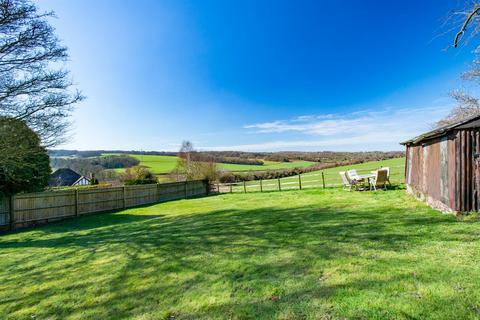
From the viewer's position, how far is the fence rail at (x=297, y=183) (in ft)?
56.1

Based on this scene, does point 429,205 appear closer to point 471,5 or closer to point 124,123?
point 471,5

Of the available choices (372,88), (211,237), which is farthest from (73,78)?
(372,88)

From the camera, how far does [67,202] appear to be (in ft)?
41.8

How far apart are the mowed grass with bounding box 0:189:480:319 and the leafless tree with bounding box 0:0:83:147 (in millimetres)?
3650

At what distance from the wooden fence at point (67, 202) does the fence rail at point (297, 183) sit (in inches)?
277

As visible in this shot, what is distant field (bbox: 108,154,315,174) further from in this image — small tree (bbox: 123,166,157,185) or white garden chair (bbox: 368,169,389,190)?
white garden chair (bbox: 368,169,389,190)

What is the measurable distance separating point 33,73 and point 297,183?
609 inches

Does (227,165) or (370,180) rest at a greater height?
(227,165)

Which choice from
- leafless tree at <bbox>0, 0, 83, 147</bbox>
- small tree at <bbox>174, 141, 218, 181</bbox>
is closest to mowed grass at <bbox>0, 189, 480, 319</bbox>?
leafless tree at <bbox>0, 0, 83, 147</bbox>

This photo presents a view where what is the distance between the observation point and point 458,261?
3.19 m

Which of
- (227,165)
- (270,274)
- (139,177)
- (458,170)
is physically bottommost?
(270,274)

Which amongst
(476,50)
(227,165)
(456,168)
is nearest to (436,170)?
(456,168)

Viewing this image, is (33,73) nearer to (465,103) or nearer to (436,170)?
(436,170)

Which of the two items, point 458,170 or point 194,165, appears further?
point 194,165
